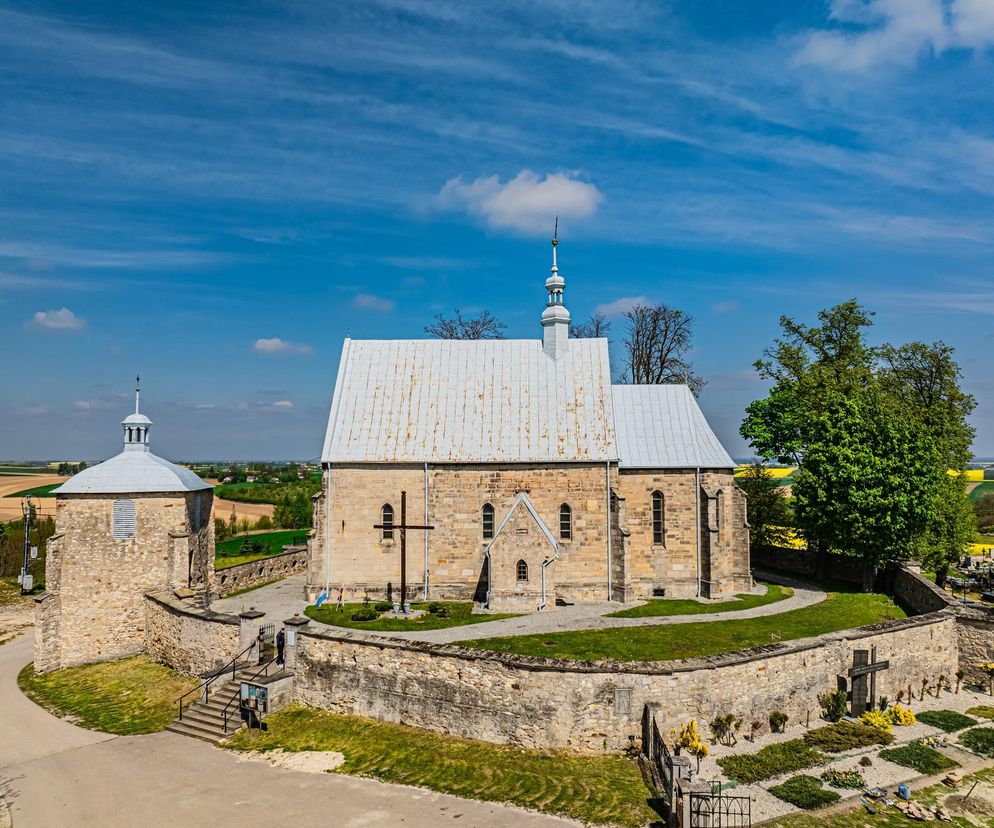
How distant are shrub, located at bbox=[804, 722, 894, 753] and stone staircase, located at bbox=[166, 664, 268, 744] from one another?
18.4 m

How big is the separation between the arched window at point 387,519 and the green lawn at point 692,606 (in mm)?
11262

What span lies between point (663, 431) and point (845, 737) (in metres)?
16.9

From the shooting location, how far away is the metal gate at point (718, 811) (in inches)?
577

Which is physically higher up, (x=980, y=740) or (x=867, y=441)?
(x=867, y=441)

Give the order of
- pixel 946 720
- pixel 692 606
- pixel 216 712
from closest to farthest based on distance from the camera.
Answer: pixel 946 720 → pixel 216 712 → pixel 692 606

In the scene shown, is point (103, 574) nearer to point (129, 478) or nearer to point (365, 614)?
point (129, 478)

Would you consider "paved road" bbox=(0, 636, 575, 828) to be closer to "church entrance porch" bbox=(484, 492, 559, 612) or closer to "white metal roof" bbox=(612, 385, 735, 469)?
"church entrance porch" bbox=(484, 492, 559, 612)

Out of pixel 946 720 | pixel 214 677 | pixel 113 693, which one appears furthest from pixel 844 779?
pixel 113 693

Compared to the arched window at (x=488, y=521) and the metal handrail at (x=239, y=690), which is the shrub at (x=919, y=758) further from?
the metal handrail at (x=239, y=690)

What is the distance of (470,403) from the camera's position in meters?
33.9

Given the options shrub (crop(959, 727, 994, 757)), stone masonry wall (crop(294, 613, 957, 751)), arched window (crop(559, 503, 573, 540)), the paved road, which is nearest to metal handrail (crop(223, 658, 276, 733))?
the paved road

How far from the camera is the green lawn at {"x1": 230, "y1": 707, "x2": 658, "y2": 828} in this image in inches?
642

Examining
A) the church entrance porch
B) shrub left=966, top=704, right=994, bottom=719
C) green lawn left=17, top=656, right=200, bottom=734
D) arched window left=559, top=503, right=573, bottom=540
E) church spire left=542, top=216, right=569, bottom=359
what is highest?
church spire left=542, top=216, right=569, bottom=359

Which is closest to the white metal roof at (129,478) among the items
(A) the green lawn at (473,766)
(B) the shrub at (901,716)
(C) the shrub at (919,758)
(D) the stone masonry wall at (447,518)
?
(D) the stone masonry wall at (447,518)
